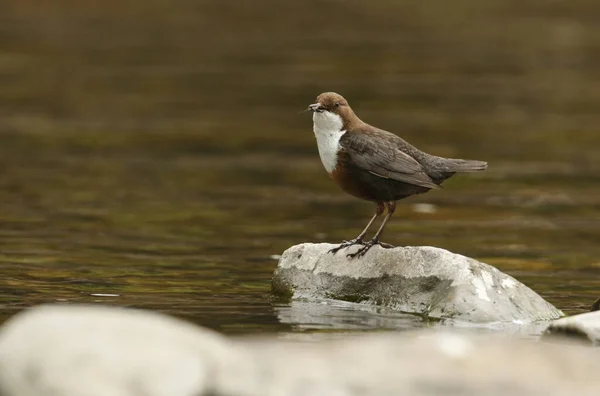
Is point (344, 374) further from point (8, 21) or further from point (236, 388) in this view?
point (8, 21)

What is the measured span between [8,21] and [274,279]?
21622 mm

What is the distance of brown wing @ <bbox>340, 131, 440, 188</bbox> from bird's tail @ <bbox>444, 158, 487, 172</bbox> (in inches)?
7.0

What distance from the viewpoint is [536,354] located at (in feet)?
18.2

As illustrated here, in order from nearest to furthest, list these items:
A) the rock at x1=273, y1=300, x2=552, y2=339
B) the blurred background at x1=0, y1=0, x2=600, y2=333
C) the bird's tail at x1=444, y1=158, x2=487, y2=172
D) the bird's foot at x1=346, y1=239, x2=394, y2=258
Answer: the rock at x1=273, y1=300, x2=552, y2=339 → the bird's tail at x1=444, y1=158, x2=487, y2=172 → the bird's foot at x1=346, y1=239, x2=394, y2=258 → the blurred background at x1=0, y1=0, x2=600, y2=333

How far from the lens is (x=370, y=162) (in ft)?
27.3

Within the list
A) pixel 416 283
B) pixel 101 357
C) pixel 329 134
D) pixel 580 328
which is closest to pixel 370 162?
pixel 329 134

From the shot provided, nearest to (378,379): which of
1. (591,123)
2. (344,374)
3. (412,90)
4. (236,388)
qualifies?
(344,374)

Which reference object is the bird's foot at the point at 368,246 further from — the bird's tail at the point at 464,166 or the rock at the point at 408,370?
the rock at the point at 408,370

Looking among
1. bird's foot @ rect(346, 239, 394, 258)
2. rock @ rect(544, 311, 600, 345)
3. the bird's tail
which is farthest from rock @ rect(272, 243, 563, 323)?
rock @ rect(544, 311, 600, 345)

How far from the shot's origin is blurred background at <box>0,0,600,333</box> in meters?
10.3

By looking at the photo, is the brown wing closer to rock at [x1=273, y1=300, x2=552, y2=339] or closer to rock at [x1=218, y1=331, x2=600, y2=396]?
rock at [x1=273, y1=300, x2=552, y2=339]

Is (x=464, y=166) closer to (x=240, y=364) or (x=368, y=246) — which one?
(x=368, y=246)

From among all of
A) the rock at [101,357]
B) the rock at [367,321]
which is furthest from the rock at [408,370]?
the rock at [367,321]

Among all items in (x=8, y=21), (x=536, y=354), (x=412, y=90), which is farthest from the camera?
(x=8, y=21)
